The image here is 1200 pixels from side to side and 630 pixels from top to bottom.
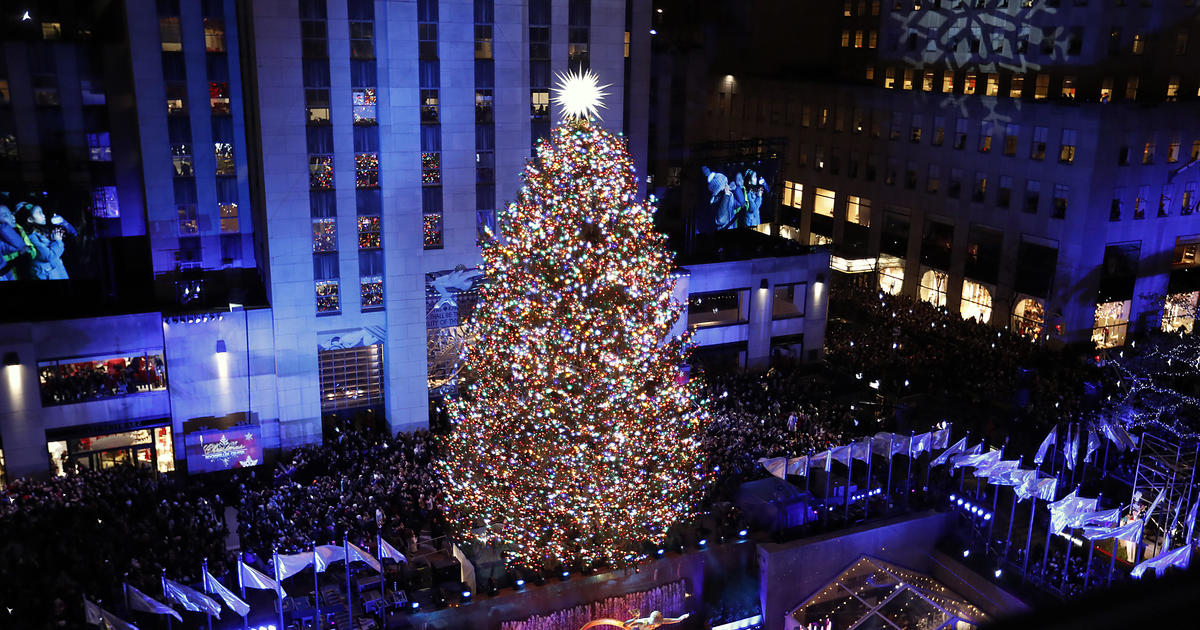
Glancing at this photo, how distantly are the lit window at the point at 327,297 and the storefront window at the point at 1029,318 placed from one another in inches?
1392

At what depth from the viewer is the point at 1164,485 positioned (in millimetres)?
26906

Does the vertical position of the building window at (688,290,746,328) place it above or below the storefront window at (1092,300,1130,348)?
above

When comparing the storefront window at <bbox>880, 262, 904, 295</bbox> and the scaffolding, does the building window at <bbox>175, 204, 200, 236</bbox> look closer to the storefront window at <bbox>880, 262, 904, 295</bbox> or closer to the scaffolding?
the scaffolding

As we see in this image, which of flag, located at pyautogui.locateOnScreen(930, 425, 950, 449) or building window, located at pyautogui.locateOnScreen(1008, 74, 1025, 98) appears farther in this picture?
building window, located at pyautogui.locateOnScreen(1008, 74, 1025, 98)

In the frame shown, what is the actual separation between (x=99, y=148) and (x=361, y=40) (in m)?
16.7

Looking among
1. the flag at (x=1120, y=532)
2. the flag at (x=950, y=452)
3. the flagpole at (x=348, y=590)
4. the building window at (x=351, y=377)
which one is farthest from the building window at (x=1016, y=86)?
the flagpole at (x=348, y=590)

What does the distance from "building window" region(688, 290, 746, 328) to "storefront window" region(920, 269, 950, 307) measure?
1793 centimetres

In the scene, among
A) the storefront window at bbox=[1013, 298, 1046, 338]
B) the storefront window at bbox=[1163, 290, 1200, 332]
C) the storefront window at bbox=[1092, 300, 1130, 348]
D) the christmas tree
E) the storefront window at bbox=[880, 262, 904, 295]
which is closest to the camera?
the christmas tree

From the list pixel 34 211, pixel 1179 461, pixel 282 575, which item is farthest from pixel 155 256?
pixel 1179 461

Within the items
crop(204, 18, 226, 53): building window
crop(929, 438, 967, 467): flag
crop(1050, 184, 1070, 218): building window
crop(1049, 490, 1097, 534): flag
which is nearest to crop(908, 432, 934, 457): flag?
crop(929, 438, 967, 467): flag

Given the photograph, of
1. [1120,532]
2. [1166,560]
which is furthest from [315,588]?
[1166,560]

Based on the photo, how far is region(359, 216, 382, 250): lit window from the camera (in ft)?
117

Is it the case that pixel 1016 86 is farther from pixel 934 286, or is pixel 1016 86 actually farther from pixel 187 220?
pixel 187 220

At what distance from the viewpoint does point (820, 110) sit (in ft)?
208
